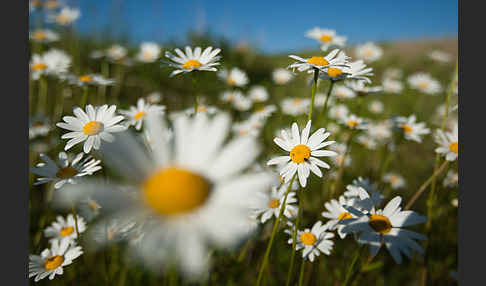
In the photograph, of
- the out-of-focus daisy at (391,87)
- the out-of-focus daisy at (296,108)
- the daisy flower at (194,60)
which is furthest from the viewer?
the out-of-focus daisy at (391,87)

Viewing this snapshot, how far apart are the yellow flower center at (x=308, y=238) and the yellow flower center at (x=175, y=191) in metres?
0.50

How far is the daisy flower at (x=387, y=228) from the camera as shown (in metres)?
0.60

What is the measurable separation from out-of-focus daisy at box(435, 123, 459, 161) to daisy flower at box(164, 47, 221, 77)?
2.59 feet

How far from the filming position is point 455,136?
990mm

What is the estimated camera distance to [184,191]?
0.43 m

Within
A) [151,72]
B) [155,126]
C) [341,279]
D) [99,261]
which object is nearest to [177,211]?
[155,126]

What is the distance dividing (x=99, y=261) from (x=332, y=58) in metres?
1.30

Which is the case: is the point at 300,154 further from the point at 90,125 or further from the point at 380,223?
the point at 90,125

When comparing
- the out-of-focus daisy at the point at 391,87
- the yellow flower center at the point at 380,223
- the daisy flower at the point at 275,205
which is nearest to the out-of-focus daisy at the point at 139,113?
the daisy flower at the point at 275,205

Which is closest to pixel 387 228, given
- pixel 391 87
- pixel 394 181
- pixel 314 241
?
pixel 314 241

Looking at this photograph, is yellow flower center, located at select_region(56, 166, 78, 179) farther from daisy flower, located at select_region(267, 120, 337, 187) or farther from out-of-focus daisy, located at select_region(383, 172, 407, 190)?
out-of-focus daisy, located at select_region(383, 172, 407, 190)

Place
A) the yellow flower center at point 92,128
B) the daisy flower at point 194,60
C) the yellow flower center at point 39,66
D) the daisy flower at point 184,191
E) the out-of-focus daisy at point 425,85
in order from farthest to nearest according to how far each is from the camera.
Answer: the out-of-focus daisy at point 425,85
the yellow flower center at point 39,66
the daisy flower at point 194,60
the yellow flower center at point 92,128
the daisy flower at point 184,191

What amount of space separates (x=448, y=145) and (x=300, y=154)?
0.62 m

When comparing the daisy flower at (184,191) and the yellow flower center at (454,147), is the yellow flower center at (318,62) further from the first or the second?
the yellow flower center at (454,147)
